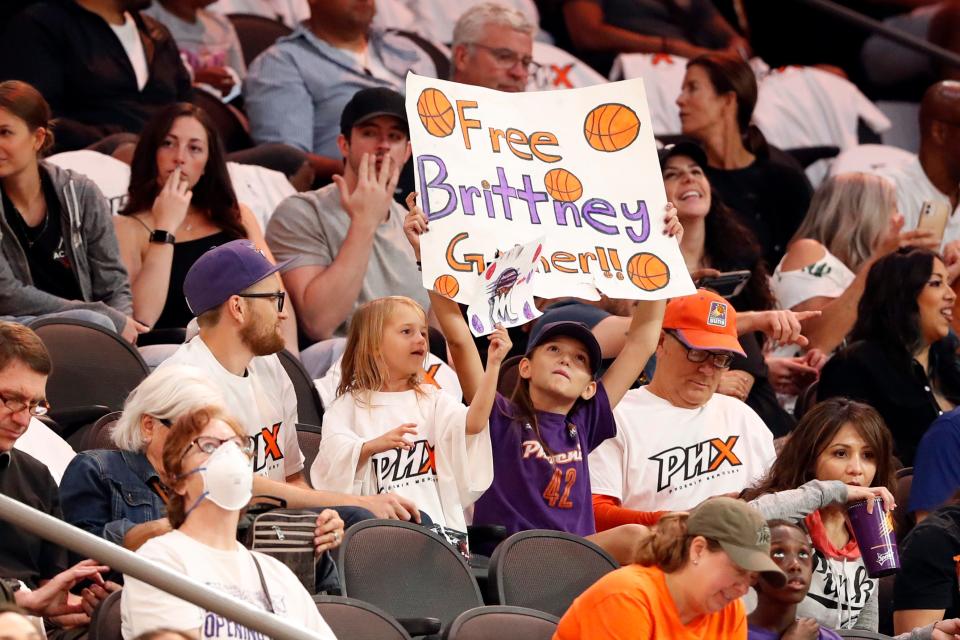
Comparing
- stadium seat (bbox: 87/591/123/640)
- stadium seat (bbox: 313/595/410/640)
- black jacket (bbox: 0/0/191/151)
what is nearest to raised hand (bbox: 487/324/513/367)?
stadium seat (bbox: 313/595/410/640)

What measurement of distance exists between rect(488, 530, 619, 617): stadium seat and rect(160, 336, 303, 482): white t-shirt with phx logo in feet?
2.60

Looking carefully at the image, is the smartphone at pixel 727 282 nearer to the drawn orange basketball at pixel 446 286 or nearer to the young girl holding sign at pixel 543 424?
the young girl holding sign at pixel 543 424

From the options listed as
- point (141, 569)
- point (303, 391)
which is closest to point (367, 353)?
point (303, 391)

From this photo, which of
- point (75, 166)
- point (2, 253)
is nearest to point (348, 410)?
point (2, 253)

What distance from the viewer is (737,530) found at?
13.8 ft

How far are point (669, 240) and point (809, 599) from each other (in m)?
1.28

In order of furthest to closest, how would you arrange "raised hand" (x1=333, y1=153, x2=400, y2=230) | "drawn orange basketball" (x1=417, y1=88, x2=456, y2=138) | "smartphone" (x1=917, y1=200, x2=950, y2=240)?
"smartphone" (x1=917, y1=200, x2=950, y2=240), "raised hand" (x1=333, y1=153, x2=400, y2=230), "drawn orange basketball" (x1=417, y1=88, x2=456, y2=138)

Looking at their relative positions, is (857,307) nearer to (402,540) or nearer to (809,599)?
(809,599)

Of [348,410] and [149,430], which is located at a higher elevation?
[149,430]

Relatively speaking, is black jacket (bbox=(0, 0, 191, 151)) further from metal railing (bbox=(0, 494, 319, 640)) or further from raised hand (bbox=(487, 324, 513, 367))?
metal railing (bbox=(0, 494, 319, 640))

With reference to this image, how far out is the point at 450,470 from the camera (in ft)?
17.1

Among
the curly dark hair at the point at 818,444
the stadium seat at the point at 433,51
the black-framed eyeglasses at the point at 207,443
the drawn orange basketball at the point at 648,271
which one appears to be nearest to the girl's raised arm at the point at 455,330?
the drawn orange basketball at the point at 648,271

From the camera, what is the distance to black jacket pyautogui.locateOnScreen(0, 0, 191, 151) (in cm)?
728

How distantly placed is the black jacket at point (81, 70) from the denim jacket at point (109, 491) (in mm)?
3046
